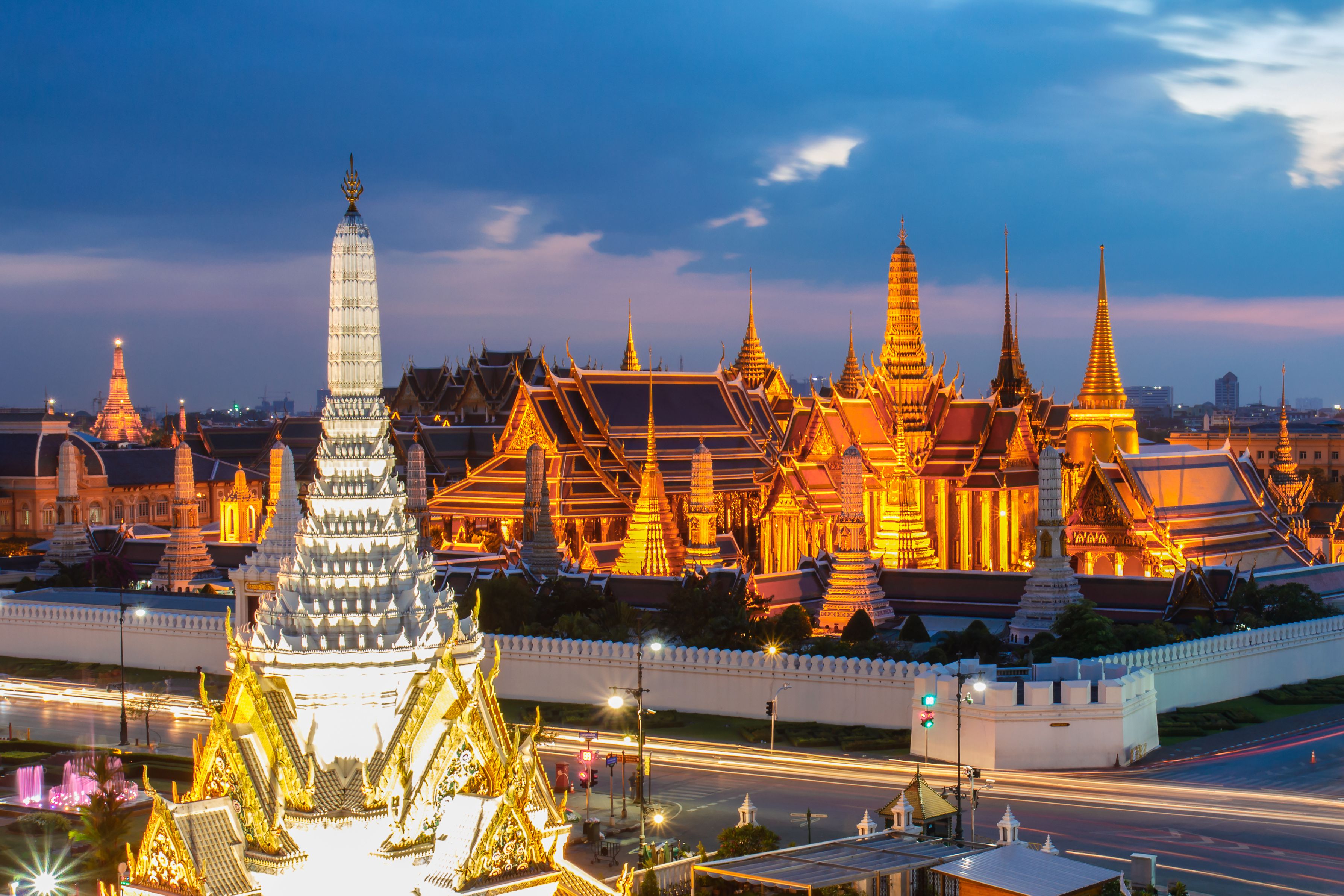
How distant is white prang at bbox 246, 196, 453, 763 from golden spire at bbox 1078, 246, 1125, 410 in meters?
46.4

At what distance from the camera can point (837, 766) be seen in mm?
32906

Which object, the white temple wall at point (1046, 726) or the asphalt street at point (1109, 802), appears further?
the white temple wall at point (1046, 726)

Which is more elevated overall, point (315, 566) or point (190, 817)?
point (315, 566)

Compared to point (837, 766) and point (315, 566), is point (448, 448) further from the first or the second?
point (315, 566)

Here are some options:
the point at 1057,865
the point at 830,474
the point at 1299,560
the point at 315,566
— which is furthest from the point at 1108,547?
the point at 315,566

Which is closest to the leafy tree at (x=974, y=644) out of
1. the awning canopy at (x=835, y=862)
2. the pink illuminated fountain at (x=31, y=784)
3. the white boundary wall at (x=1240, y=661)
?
the white boundary wall at (x=1240, y=661)

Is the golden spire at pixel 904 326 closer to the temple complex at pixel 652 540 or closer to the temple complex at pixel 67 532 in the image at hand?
the temple complex at pixel 652 540

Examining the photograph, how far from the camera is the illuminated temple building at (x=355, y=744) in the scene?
54.5ft

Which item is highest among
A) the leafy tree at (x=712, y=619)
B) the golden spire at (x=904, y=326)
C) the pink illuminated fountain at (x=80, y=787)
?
the golden spire at (x=904, y=326)

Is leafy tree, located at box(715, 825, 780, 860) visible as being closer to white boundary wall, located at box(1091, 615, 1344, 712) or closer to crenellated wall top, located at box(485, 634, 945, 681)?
crenellated wall top, located at box(485, 634, 945, 681)

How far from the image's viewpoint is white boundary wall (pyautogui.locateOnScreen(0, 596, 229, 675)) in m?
45.2

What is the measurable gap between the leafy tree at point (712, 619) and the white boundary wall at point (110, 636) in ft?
38.2

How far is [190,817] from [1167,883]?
14.3 m

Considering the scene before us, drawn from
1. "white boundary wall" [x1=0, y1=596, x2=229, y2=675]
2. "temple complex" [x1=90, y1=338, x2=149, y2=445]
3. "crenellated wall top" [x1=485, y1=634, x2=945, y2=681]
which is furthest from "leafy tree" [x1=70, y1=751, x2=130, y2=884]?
"temple complex" [x1=90, y1=338, x2=149, y2=445]
